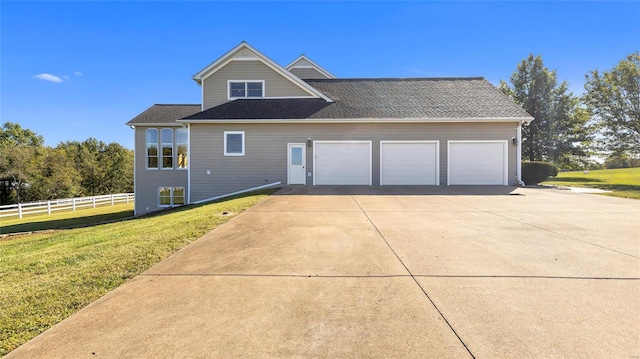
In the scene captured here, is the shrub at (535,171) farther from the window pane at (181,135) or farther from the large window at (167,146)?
the large window at (167,146)

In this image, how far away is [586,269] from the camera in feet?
11.3

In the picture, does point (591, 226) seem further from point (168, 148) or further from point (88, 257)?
point (168, 148)

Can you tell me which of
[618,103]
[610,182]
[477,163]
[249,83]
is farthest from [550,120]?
[249,83]

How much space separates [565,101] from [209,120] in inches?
1293

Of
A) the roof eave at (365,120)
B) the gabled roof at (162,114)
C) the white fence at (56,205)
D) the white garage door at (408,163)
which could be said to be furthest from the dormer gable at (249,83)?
the white fence at (56,205)

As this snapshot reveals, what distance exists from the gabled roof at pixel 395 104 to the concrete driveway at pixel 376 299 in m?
9.03

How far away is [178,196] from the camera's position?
54.3 ft

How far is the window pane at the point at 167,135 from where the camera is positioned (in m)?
16.6

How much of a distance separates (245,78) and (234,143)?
3.79 metres

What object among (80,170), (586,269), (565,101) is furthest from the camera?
(80,170)

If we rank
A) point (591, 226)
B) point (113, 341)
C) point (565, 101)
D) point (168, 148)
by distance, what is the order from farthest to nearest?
point (565, 101) → point (168, 148) → point (591, 226) → point (113, 341)

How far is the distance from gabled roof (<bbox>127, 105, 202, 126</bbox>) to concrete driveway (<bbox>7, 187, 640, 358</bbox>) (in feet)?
47.0

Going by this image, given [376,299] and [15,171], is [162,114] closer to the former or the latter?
[376,299]

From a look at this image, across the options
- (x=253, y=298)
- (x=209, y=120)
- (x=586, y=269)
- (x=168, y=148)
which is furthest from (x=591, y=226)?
(x=168, y=148)
